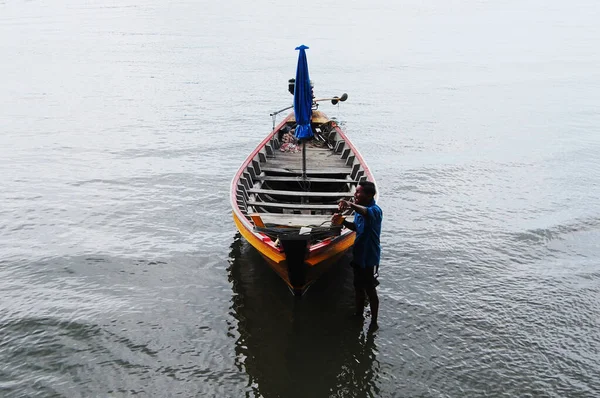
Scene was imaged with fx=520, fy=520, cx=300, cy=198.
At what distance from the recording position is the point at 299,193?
12.1 meters

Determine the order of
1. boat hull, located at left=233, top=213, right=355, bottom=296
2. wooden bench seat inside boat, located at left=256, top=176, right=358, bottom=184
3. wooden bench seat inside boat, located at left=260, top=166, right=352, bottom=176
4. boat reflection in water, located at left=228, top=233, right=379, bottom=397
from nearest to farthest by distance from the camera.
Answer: boat reflection in water, located at left=228, top=233, right=379, bottom=397
boat hull, located at left=233, top=213, right=355, bottom=296
wooden bench seat inside boat, located at left=256, top=176, right=358, bottom=184
wooden bench seat inside boat, located at left=260, top=166, right=352, bottom=176

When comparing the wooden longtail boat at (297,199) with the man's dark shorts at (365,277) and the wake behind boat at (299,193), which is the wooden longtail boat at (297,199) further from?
the man's dark shorts at (365,277)

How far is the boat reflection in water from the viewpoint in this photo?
8195 mm

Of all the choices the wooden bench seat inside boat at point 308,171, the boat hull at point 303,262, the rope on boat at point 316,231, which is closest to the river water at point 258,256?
the boat hull at point 303,262

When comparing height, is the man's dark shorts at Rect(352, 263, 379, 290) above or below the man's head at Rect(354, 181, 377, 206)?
below

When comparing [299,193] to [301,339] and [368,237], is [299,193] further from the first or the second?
[301,339]

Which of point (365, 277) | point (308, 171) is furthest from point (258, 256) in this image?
point (365, 277)

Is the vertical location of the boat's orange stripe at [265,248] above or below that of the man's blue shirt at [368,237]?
below

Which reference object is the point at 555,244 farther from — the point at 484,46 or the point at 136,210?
the point at 484,46

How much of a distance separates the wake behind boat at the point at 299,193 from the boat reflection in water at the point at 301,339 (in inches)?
24.7

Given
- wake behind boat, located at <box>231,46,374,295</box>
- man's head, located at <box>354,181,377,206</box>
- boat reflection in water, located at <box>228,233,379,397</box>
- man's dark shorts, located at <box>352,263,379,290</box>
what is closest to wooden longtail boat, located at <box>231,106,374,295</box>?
wake behind boat, located at <box>231,46,374,295</box>

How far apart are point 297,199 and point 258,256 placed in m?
1.79

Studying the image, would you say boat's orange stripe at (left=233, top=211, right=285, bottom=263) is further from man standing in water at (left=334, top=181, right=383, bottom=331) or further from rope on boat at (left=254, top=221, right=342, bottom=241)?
man standing in water at (left=334, top=181, right=383, bottom=331)

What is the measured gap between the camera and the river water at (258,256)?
8492 mm
